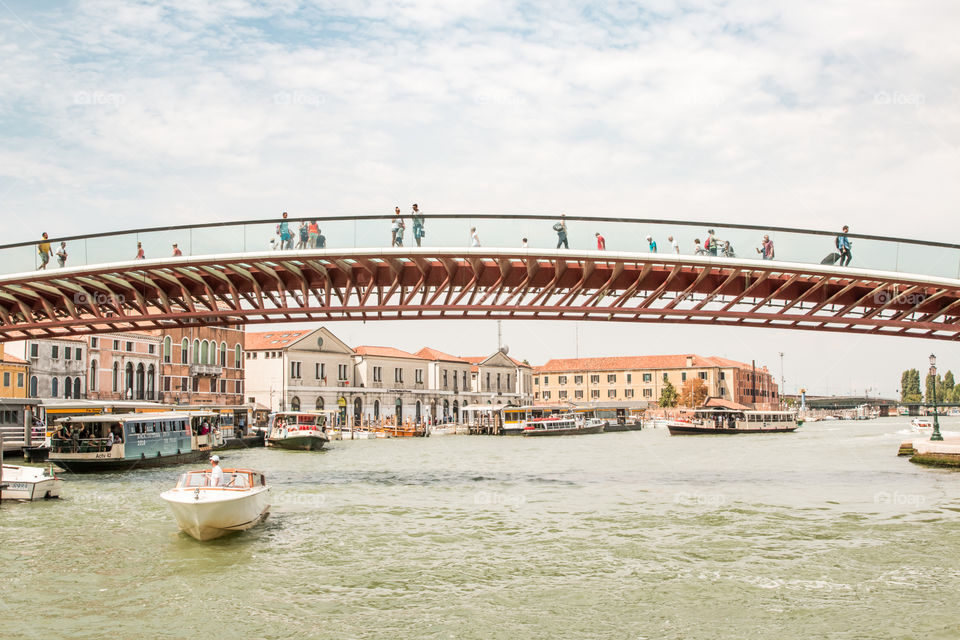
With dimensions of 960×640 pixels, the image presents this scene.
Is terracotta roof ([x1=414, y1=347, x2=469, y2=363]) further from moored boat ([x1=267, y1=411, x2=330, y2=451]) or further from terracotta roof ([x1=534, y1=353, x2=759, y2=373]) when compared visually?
moored boat ([x1=267, y1=411, x2=330, y2=451])

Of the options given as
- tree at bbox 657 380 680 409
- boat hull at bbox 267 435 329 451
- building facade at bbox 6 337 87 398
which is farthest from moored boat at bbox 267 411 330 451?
tree at bbox 657 380 680 409

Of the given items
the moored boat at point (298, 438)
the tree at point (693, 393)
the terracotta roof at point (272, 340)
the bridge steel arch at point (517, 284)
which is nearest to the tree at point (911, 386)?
the tree at point (693, 393)

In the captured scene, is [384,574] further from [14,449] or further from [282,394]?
[282,394]

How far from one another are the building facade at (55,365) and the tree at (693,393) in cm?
9482

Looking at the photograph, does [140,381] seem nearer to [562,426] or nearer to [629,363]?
[562,426]

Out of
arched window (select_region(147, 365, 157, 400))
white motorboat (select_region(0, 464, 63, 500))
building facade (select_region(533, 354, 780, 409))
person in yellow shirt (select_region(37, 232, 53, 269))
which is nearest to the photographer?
white motorboat (select_region(0, 464, 63, 500))

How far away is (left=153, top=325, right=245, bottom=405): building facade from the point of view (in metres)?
74.3

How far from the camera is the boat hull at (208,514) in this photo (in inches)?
754

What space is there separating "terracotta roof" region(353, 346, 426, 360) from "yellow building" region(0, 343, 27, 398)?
4598 cm

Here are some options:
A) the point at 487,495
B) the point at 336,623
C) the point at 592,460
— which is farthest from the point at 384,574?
the point at 592,460

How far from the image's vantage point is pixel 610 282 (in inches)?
966

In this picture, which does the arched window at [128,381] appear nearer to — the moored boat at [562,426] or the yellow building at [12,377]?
the yellow building at [12,377]

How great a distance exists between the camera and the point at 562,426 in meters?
88.3

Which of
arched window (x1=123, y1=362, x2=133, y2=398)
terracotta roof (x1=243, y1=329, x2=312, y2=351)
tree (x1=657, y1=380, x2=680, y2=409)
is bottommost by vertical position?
tree (x1=657, y1=380, x2=680, y2=409)
